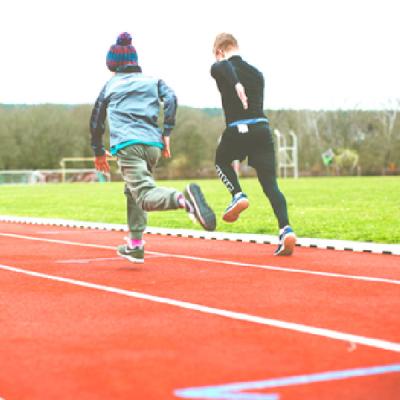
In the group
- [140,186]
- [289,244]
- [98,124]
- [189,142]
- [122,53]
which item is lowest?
[189,142]

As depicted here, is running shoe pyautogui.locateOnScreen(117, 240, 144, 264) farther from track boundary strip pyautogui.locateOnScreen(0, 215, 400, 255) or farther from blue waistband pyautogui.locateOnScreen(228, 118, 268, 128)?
track boundary strip pyautogui.locateOnScreen(0, 215, 400, 255)

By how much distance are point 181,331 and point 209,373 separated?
115cm

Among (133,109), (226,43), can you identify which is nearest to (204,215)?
(133,109)

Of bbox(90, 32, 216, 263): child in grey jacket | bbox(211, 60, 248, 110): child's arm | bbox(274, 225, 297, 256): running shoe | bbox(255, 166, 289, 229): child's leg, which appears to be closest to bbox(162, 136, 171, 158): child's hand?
bbox(90, 32, 216, 263): child in grey jacket

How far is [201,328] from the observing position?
5.44m

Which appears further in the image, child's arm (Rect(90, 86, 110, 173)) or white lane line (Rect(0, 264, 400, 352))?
child's arm (Rect(90, 86, 110, 173))

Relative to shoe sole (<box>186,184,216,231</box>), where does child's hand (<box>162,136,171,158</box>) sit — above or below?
above

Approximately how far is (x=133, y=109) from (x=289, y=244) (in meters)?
2.47

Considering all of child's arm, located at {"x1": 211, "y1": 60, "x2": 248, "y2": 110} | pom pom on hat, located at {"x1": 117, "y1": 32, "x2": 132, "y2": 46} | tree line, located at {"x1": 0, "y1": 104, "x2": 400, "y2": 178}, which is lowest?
tree line, located at {"x1": 0, "y1": 104, "x2": 400, "y2": 178}

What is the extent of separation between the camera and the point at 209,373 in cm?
420

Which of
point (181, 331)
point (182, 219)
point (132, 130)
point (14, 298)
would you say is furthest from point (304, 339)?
point (182, 219)

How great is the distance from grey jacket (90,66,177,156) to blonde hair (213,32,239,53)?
1.66 metres

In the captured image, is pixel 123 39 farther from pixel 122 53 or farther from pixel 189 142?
pixel 189 142

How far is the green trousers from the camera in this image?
795 centimetres
